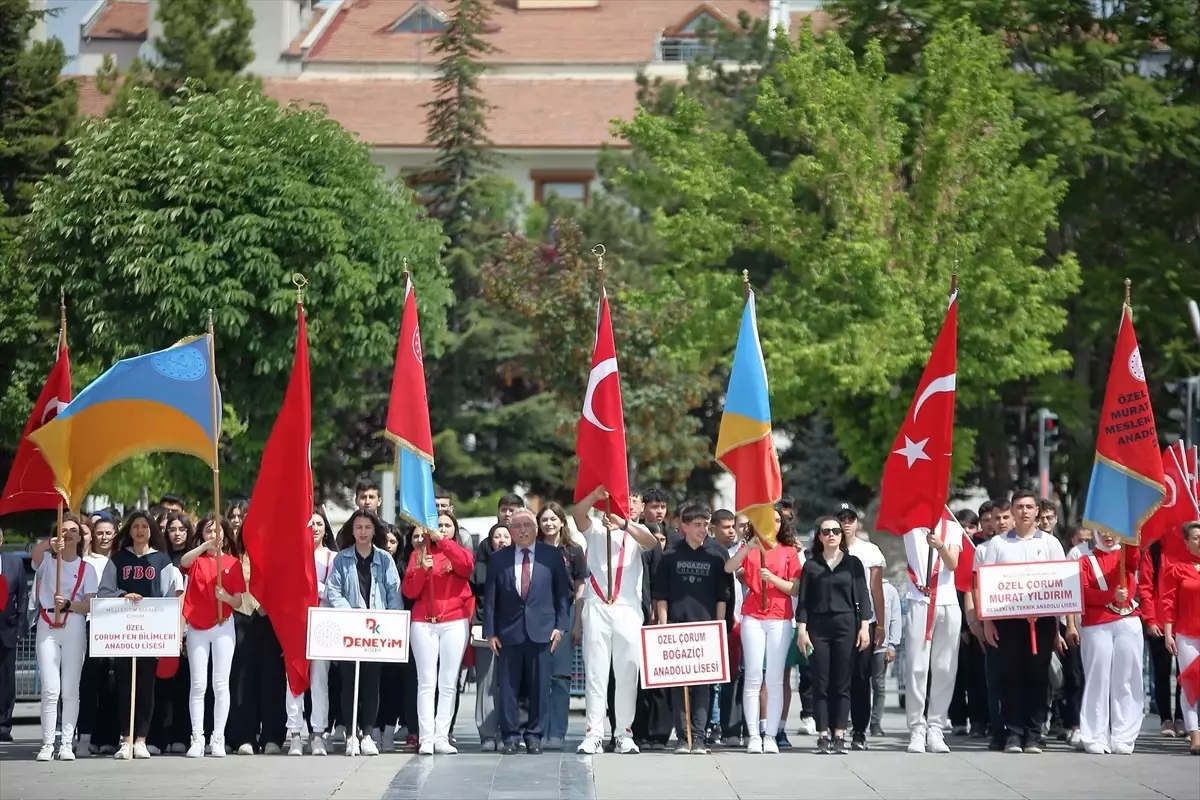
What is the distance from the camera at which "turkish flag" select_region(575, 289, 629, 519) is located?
51.2ft

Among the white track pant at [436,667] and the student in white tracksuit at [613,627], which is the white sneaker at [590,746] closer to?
the student in white tracksuit at [613,627]

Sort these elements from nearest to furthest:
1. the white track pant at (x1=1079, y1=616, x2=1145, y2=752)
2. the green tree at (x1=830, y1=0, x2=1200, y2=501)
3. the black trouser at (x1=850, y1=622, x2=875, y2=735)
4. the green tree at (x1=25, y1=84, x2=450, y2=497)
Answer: the white track pant at (x1=1079, y1=616, x2=1145, y2=752)
the black trouser at (x1=850, y1=622, x2=875, y2=735)
the green tree at (x1=25, y1=84, x2=450, y2=497)
the green tree at (x1=830, y1=0, x2=1200, y2=501)

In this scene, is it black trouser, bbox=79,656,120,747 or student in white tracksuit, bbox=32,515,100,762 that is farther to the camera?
black trouser, bbox=79,656,120,747

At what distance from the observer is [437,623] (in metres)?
15.7

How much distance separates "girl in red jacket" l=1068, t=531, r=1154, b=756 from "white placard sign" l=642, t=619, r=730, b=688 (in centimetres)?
306

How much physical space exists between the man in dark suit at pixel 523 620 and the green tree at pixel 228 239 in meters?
13.1

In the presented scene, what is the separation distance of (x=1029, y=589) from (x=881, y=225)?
61.7 feet

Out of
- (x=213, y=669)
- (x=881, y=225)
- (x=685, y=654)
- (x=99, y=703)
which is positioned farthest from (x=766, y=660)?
(x=881, y=225)

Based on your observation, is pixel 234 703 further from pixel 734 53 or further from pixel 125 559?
pixel 734 53

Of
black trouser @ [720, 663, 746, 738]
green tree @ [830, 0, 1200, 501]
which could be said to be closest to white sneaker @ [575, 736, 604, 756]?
black trouser @ [720, 663, 746, 738]

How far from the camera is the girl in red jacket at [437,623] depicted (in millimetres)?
15578

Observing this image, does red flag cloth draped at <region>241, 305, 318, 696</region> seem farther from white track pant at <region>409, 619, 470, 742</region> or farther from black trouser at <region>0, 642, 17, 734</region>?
black trouser at <region>0, 642, 17, 734</region>

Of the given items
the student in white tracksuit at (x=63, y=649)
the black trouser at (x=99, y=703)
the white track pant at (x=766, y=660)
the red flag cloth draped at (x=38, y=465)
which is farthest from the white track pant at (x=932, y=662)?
the red flag cloth draped at (x=38, y=465)

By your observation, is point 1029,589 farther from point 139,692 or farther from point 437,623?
point 139,692
